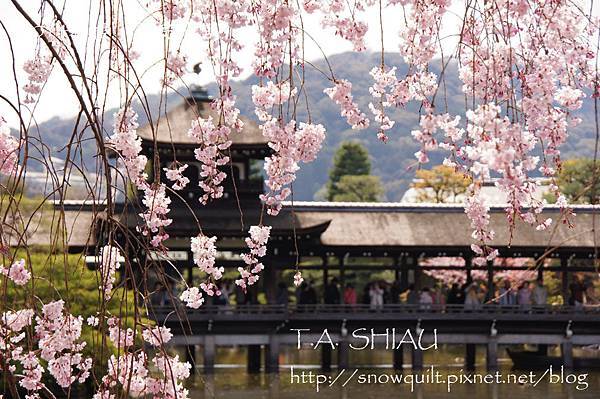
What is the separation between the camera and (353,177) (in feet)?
171

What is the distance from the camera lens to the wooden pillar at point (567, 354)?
805 inches

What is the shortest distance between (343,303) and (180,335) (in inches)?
119

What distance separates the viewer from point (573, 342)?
806 inches

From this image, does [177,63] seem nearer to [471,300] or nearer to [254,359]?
[471,300]

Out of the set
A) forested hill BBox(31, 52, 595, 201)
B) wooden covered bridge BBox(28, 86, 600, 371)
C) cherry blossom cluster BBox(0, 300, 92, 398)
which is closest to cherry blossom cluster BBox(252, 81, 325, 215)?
cherry blossom cluster BBox(0, 300, 92, 398)

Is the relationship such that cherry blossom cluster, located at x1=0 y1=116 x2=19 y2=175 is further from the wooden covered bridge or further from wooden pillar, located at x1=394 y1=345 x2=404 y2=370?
wooden pillar, located at x1=394 y1=345 x2=404 y2=370

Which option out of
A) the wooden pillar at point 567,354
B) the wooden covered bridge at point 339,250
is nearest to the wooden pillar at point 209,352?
the wooden covered bridge at point 339,250

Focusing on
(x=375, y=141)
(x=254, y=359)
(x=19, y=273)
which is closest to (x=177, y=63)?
(x=19, y=273)

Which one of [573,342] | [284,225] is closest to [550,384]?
[573,342]

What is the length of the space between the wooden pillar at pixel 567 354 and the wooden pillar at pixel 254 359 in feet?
17.9

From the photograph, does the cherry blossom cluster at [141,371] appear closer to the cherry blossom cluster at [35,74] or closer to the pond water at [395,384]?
the cherry blossom cluster at [35,74]

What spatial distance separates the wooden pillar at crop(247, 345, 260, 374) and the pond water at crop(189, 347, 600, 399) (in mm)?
414

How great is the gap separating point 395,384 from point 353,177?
34.0m

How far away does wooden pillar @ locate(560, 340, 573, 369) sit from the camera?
20.4m
